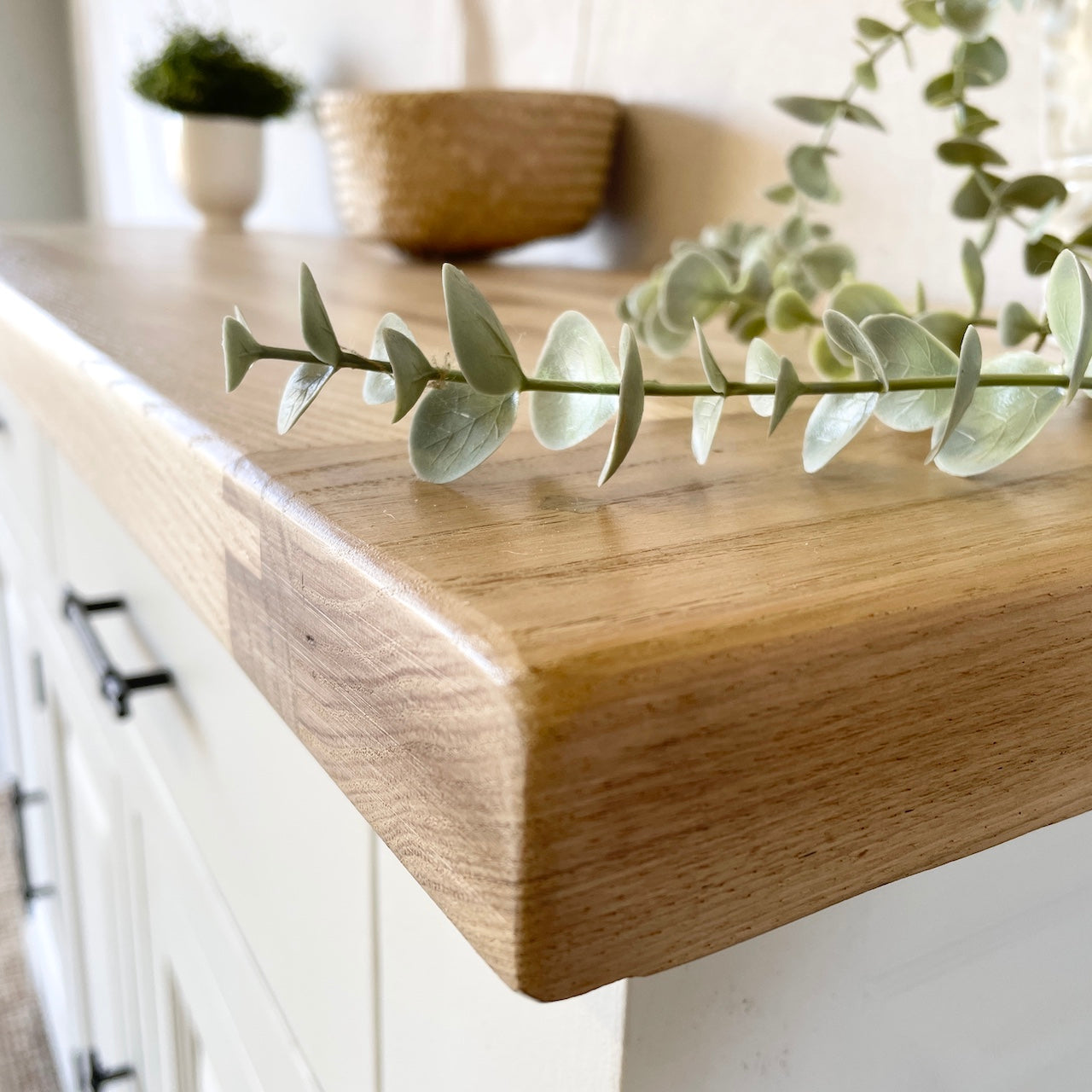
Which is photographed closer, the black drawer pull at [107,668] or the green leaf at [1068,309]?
the green leaf at [1068,309]

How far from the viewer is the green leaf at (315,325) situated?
0.18 m

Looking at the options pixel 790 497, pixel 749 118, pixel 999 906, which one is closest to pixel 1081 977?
pixel 999 906

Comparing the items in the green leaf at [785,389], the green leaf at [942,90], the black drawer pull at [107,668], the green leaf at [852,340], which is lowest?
the black drawer pull at [107,668]

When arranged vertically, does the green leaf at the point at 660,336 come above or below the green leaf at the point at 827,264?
below

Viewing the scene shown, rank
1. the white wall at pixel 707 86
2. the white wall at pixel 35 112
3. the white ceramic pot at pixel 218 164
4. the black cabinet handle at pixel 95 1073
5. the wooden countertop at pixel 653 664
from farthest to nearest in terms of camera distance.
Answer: the white wall at pixel 35 112 → the white ceramic pot at pixel 218 164 → the black cabinet handle at pixel 95 1073 → the white wall at pixel 707 86 → the wooden countertop at pixel 653 664

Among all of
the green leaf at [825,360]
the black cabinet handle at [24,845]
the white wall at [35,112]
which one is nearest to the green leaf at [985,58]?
the green leaf at [825,360]

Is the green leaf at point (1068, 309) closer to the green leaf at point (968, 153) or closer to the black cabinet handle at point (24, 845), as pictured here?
the green leaf at point (968, 153)

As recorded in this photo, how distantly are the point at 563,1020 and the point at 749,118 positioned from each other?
63cm

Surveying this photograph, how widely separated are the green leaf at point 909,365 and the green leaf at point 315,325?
10cm

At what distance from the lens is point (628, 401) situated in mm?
167

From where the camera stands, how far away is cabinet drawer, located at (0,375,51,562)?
643 millimetres

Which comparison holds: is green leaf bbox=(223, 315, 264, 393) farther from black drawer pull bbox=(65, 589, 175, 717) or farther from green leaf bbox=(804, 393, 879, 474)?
black drawer pull bbox=(65, 589, 175, 717)

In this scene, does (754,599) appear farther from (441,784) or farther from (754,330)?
(754,330)

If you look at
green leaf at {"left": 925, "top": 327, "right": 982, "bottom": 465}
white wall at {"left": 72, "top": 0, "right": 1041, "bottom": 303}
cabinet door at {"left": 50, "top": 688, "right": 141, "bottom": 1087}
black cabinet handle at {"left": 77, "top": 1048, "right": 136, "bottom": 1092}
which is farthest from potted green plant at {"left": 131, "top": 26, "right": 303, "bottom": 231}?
green leaf at {"left": 925, "top": 327, "right": 982, "bottom": 465}
